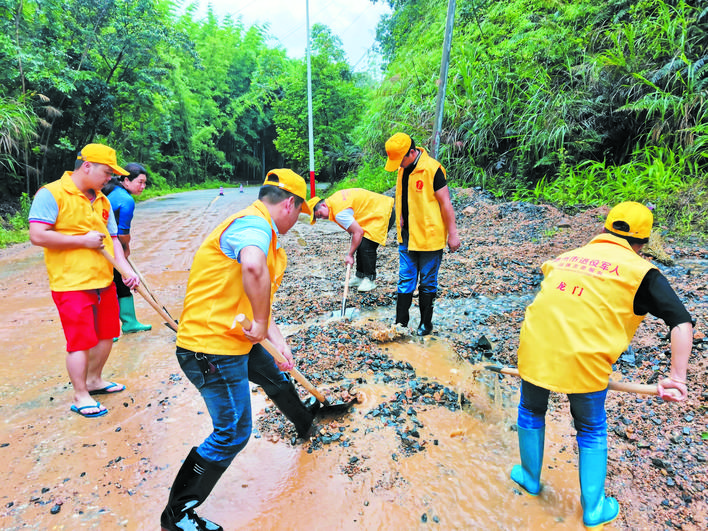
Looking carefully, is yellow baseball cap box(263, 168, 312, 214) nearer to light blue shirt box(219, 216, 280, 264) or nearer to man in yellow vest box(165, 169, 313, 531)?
man in yellow vest box(165, 169, 313, 531)

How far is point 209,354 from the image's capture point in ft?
6.06

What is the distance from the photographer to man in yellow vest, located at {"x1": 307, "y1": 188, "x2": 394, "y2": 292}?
16.8ft

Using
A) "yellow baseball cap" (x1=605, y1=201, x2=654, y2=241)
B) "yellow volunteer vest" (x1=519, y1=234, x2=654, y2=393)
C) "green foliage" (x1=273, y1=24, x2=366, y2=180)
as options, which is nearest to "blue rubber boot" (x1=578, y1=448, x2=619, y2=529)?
"yellow volunteer vest" (x1=519, y1=234, x2=654, y2=393)

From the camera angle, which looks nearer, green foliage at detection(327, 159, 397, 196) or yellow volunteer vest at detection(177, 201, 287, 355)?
yellow volunteer vest at detection(177, 201, 287, 355)

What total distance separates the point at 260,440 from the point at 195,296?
132 centimetres

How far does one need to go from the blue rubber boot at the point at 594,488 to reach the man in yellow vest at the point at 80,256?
3.09m

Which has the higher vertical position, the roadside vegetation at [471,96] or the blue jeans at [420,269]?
the roadside vegetation at [471,96]

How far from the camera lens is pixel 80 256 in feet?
9.23

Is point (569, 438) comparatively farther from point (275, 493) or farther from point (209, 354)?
point (209, 354)

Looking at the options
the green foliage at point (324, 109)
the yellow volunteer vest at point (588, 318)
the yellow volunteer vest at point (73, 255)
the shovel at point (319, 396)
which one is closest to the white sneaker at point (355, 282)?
the shovel at point (319, 396)

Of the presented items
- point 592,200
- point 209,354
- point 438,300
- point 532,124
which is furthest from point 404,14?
point 209,354

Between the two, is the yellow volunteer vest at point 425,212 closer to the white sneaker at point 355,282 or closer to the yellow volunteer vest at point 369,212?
the yellow volunteer vest at point 369,212

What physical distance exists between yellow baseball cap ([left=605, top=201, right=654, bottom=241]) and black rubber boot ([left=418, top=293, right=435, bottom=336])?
2.03 meters

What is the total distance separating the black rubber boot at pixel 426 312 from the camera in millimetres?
3855
